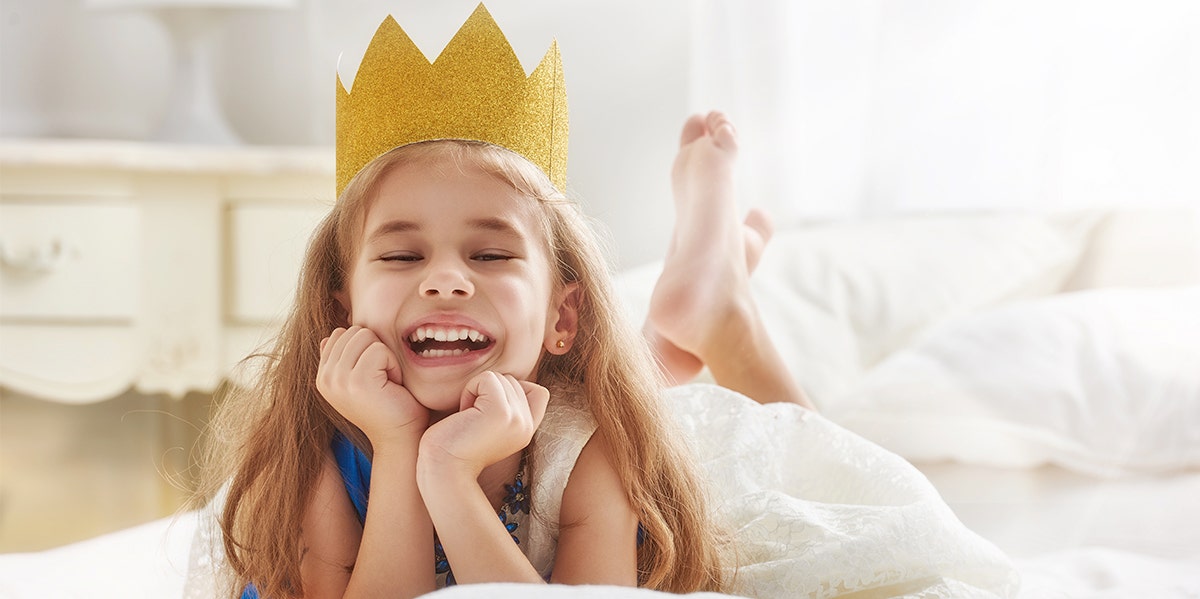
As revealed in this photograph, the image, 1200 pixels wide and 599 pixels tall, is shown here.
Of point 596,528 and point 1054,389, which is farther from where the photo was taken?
point 1054,389

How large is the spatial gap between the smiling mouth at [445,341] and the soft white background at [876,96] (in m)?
0.97

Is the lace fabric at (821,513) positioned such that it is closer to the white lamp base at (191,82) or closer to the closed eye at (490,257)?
the closed eye at (490,257)

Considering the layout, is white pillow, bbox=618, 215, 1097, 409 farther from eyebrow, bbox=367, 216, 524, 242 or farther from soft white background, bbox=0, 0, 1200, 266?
eyebrow, bbox=367, 216, 524, 242

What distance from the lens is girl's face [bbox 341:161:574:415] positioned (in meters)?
0.72

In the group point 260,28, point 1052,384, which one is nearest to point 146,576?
point 1052,384

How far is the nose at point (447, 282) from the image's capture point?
0.69m

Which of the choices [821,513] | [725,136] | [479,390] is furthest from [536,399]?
[725,136]

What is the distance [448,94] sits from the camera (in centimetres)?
77

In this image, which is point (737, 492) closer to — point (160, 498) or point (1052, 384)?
point (1052, 384)

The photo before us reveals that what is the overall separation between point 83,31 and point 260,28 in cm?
37

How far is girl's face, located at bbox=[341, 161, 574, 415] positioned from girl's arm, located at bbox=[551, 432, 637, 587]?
0.08 meters

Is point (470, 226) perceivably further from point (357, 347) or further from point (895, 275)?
point (895, 275)

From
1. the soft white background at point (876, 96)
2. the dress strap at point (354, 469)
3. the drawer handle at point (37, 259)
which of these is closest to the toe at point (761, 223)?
the soft white background at point (876, 96)

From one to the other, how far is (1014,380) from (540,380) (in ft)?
2.33
